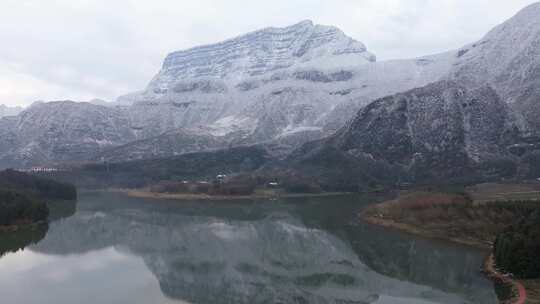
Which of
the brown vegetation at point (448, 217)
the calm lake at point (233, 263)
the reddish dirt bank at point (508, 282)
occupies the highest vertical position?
the brown vegetation at point (448, 217)

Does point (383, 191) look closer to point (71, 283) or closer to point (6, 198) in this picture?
point (6, 198)

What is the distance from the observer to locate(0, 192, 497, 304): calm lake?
62625mm

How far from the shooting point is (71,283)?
68.1 metres

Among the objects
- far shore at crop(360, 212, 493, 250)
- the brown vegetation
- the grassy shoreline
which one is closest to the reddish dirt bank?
the grassy shoreline

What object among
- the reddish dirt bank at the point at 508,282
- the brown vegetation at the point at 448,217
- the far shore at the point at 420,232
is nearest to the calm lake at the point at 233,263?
the reddish dirt bank at the point at 508,282

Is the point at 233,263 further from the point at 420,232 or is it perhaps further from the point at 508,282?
the point at 420,232

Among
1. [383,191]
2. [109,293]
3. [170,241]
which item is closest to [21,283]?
[109,293]

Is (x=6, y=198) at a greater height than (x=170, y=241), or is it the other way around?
(x=6, y=198)

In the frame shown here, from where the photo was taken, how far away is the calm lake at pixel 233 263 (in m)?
62.6

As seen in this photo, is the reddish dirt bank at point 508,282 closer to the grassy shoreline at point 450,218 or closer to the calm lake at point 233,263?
the grassy shoreline at point 450,218

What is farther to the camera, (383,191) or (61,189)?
(383,191)

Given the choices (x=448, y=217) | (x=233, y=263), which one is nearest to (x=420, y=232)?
(x=448, y=217)

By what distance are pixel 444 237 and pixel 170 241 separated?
46852 millimetres

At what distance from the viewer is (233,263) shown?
8088 cm
